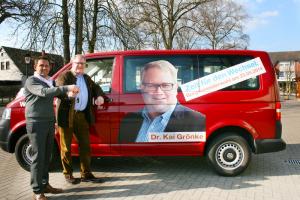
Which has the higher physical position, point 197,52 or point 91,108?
point 197,52

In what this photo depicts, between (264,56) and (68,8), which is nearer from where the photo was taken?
(264,56)

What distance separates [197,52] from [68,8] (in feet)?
37.8

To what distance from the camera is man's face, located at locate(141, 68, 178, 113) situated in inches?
266

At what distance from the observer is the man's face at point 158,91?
6766 millimetres

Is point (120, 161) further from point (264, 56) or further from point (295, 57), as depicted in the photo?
point (295, 57)

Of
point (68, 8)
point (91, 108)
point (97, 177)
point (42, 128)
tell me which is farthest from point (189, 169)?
point (68, 8)

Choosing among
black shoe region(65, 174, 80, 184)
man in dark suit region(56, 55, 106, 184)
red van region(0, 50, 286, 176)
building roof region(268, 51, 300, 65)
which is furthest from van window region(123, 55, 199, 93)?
building roof region(268, 51, 300, 65)

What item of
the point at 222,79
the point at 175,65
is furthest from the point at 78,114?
the point at 222,79

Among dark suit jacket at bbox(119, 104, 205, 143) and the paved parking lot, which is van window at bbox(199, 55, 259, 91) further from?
the paved parking lot

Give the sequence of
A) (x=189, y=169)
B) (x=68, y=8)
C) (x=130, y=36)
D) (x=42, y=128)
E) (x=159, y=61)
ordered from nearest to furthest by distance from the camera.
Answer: (x=42, y=128) → (x=159, y=61) → (x=189, y=169) → (x=68, y=8) → (x=130, y=36)

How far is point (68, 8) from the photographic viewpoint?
1736cm

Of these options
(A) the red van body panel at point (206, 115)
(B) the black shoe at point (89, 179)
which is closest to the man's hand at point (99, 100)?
(A) the red van body panel at point (206, 115)

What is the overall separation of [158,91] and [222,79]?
103 cm

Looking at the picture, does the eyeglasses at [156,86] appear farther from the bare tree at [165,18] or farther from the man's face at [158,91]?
the bare tree at [165,18]
